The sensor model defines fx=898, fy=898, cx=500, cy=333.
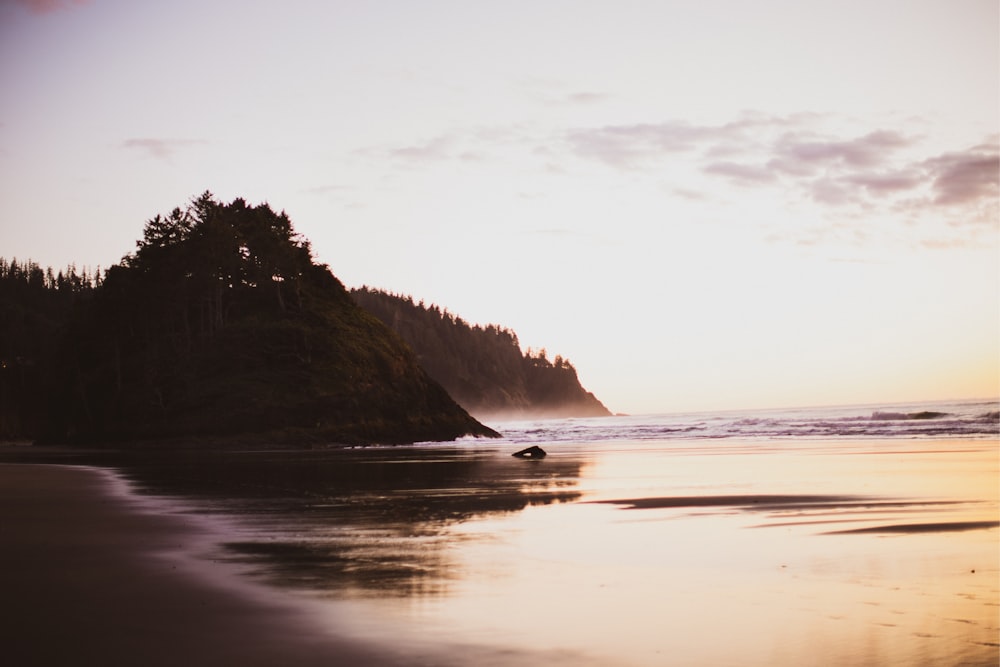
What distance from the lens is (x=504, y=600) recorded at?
866 cm

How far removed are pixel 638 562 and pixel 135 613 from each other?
18.9 feet

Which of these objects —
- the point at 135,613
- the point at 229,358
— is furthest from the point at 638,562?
the point at 229,358

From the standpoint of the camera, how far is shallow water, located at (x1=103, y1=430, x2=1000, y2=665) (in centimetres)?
703

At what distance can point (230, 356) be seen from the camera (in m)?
77.6

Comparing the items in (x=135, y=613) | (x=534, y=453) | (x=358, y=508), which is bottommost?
(x=534, y=453)

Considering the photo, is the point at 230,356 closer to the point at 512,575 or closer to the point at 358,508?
the point at 358,508

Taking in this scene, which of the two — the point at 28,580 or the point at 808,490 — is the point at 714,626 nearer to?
the point at 28,580

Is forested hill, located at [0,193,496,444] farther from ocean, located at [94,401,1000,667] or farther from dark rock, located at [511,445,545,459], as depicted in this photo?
ocean, located at [94,401,1000,667]

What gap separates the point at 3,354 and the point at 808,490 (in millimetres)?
119474

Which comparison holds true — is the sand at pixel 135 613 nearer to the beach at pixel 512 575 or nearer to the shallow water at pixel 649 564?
the beach at pixel 512 575

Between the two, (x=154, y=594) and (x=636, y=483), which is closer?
(x=154, y=594)

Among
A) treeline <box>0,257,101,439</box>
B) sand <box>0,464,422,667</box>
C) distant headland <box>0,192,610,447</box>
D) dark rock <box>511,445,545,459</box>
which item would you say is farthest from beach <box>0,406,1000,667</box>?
treeline <box>0,257,101,439</box>

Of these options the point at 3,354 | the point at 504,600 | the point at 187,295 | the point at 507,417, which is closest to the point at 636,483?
the point at 504,600

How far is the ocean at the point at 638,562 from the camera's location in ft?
23.0
